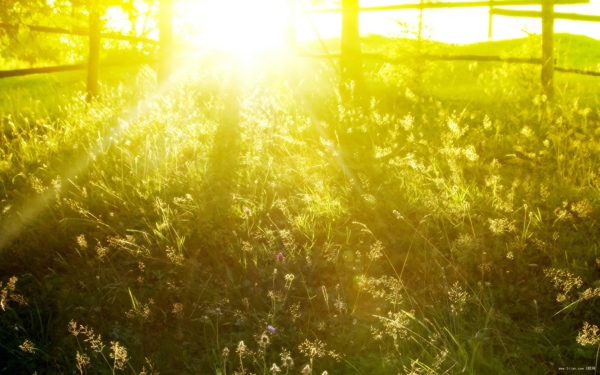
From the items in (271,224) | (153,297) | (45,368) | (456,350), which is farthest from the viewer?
(271,224)

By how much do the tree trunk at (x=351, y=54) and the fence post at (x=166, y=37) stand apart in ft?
9.63

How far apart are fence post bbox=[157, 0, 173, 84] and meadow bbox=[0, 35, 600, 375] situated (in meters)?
3.16

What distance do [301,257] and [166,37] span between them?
20.7 ft

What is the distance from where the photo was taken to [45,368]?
11.1 feet

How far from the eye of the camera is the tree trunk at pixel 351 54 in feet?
27.4

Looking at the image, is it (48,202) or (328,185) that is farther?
(48,202)

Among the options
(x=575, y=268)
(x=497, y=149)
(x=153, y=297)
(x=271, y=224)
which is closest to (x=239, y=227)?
(x=271, y=224)

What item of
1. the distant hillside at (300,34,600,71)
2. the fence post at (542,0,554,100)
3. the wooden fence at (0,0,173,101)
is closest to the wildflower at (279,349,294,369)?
the fence post at (542,0,554,100)

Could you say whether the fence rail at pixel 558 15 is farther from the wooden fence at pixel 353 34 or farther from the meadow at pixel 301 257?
the meadow at pixel 301 257

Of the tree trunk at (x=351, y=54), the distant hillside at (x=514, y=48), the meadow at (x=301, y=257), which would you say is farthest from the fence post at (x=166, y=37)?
the distant hillside at (x=514, y=48)

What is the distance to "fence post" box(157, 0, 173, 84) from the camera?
349 inches

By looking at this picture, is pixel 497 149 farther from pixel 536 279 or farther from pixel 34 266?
pixel 34 266

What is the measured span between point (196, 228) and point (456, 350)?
231 centimetres

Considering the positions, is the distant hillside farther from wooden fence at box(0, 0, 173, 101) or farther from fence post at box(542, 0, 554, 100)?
wooden fence at box(0, 0, 173, 101)
